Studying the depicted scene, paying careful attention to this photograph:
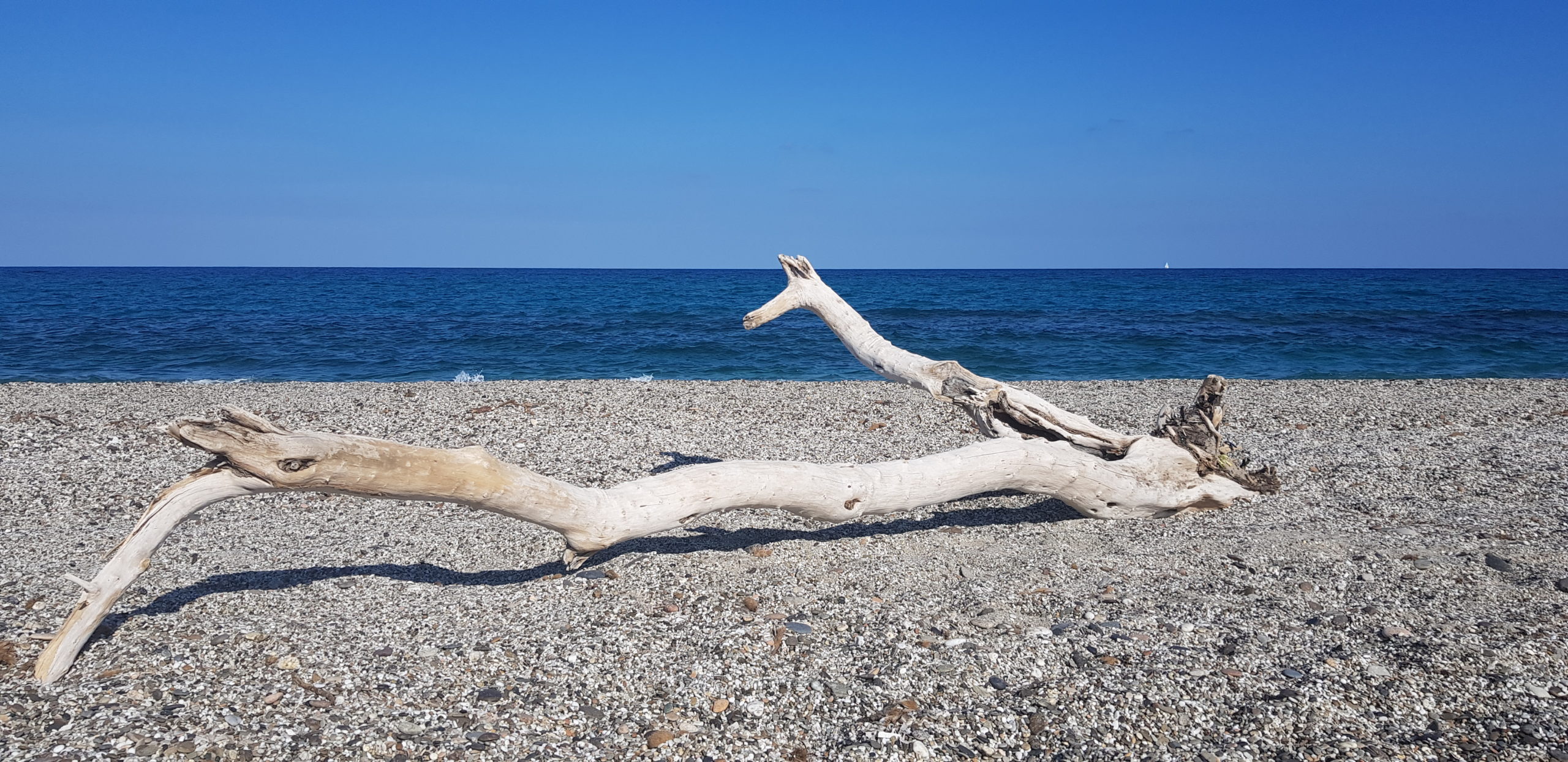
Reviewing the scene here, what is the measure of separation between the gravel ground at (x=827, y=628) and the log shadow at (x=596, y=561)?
1.1 inches

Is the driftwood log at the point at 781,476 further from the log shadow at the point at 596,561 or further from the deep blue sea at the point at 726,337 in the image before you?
the deep blue sea at the point at 726,337

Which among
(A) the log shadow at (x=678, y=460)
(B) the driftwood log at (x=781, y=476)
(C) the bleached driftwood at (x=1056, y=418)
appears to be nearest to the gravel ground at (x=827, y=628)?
(B) the driftwood log at (x=781, y=476)

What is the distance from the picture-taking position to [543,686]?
3.38 meters

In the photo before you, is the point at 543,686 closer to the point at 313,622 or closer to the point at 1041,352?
the point at 313,622

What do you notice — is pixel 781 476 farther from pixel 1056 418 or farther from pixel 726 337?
pixel 726 337

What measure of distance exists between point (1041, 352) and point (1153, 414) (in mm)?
9911

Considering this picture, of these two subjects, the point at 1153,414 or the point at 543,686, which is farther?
the point at 1153,414

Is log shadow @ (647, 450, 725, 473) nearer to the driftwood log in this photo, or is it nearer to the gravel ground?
the gravel ground

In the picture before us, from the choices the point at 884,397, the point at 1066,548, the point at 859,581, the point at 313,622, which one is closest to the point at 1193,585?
the point at 1066,548

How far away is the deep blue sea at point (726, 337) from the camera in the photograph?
17.2m

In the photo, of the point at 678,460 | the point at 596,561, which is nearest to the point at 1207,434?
the point at 596,561

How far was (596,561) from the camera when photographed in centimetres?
505

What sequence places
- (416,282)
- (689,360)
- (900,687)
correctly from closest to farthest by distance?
(900,687) < (689,360) < (416,282)

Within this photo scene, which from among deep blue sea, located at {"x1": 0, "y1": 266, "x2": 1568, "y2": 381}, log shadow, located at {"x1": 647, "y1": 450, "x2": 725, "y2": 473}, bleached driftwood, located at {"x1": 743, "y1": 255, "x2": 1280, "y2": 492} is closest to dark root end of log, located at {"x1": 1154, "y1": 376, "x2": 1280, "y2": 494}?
bleached driftwood, located at {"x1": 743, "y1": 255, "x2": 1280, "y2": 492}
